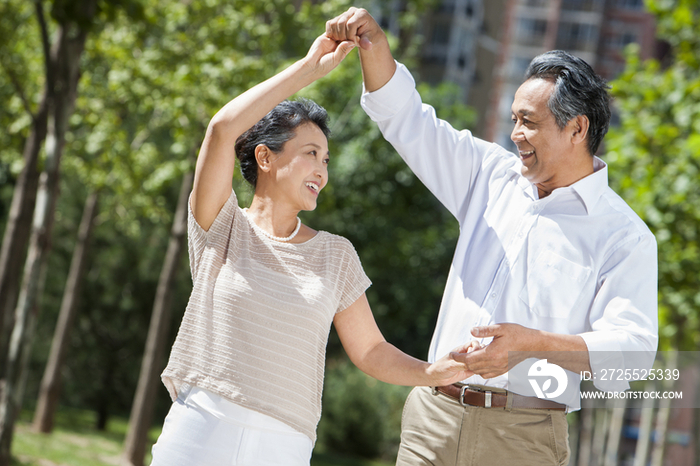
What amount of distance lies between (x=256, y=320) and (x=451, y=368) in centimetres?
67

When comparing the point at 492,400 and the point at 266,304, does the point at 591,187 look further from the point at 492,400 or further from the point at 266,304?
the point at 266,304

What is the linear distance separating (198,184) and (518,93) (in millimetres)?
1236

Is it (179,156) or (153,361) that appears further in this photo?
(179,156)

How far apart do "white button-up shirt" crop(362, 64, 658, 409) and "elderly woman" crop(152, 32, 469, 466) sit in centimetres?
35

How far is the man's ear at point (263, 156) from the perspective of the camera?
2750 mm

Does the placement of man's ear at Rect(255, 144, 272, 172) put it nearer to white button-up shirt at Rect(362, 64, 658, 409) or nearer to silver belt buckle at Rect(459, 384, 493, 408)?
white button-up shirt at Rect(362, 64, 658, 409)

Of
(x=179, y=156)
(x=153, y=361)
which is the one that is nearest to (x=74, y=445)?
(x=153, y=361)

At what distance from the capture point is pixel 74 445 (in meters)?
12.1

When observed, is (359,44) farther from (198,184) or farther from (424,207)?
(424,207)

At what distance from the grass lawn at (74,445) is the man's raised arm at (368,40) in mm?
7743

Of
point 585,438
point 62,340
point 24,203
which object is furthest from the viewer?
point 585,438

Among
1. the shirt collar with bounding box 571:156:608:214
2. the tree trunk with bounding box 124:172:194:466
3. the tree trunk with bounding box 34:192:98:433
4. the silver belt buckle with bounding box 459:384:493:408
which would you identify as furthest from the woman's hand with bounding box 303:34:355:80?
the tree trunk with bounding box 34:192:98:433

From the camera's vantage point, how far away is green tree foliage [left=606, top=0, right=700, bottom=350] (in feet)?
33.1

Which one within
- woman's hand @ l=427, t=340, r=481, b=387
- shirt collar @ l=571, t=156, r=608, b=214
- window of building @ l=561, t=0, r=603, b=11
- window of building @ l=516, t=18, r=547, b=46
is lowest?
woman's hand @ l=427, t=340, r=481, b=387
